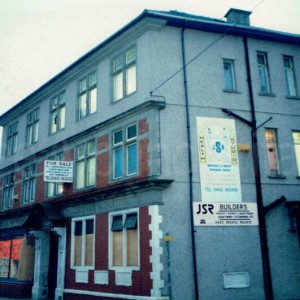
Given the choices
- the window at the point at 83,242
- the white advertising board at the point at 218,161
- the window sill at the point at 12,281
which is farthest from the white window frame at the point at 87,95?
the window sill at the point at 12,281

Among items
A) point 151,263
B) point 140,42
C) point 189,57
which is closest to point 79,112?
point 140,42

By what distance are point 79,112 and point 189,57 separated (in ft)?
22.5

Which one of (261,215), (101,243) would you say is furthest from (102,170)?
(261,215)

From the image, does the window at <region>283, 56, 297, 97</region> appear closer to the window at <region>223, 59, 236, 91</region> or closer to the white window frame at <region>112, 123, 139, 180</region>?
the window at <region>223, 59, 236, 91</region>

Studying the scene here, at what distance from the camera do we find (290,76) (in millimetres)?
18203

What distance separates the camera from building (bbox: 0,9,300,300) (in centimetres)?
1415

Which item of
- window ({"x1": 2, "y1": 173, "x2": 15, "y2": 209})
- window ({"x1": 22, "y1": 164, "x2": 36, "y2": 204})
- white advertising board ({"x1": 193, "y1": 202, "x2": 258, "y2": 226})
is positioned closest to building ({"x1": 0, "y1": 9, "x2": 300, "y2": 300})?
white advertising board ({"x1": 193, "y1": 202, "x2": 258, "y2": 226})

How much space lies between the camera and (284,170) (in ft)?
53.9

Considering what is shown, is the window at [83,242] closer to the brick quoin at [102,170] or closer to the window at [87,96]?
the brick quoin at [102,170]

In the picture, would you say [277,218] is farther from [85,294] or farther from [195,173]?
[85,294]

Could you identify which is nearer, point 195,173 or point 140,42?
point 195,173

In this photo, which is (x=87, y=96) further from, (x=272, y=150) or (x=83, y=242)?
(x=272, y=150)

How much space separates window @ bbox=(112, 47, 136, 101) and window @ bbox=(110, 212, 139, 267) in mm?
5533

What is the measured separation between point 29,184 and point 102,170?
8356 millimetres
